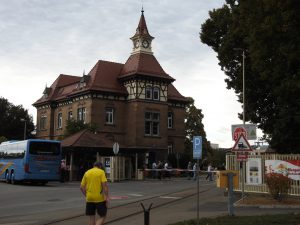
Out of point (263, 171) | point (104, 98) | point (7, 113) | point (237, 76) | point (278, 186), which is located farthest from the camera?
point (7, 113)

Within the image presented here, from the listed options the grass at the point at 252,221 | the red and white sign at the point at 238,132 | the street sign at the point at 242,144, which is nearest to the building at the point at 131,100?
the red and white sign at the point at 238,132

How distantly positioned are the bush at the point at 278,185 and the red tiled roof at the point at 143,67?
39.4m

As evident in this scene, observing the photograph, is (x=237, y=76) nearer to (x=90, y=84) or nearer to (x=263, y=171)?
(x=263, y=171)

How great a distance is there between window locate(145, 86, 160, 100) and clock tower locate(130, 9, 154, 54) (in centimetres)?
538

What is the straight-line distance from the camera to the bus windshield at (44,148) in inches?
1266

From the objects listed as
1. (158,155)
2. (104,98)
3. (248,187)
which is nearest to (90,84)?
(104,98)

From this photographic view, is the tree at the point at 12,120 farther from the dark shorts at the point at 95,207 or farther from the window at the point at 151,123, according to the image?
the dark shorts at the point at 95,207

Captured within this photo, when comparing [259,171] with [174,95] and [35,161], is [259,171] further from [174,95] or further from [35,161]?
[174,95]

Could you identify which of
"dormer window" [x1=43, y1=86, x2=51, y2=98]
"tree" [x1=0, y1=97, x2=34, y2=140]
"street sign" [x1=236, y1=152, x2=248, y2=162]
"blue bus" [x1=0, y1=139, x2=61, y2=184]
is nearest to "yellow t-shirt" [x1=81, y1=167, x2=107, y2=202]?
"street sign" [x1=236, y1=152, x2=248, y2=162]

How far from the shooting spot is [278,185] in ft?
62.1

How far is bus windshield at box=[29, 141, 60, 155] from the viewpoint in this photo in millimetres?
32156

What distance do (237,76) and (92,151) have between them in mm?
14613

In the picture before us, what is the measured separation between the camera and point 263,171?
74.2ft

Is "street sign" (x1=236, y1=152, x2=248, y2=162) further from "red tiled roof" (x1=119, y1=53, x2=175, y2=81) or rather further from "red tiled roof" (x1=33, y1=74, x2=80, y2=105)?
"red tiled roof" (x1=33, y1=74, x2=80, y2=105)
